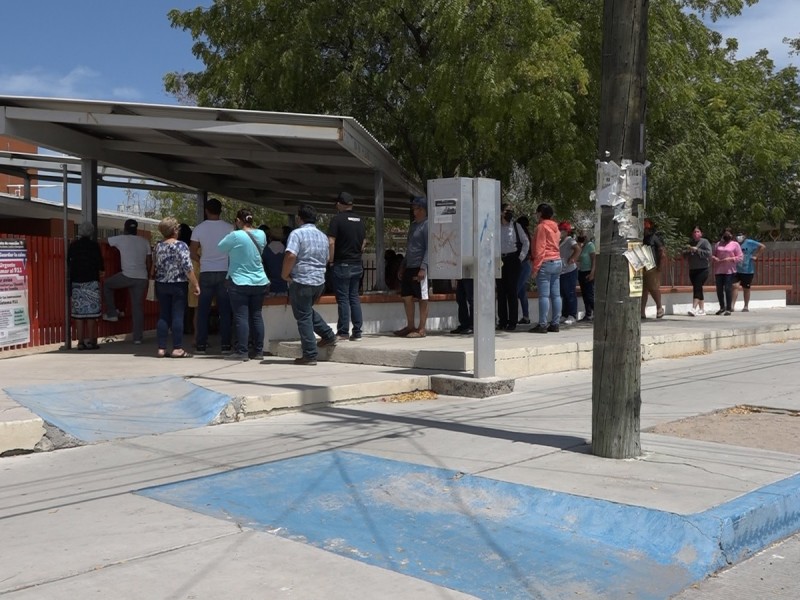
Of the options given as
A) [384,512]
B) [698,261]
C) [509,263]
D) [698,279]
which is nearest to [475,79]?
[509,263]

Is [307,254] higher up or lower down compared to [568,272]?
higher up

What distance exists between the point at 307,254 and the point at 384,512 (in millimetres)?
4995

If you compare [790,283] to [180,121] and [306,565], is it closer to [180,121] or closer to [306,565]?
[180,121]

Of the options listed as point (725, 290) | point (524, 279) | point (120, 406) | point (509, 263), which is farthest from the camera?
point (725, 290)

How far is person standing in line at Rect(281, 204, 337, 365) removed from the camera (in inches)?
387

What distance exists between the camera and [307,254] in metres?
9.91

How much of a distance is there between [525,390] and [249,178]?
809 cm

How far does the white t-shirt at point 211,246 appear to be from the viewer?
1068 cm

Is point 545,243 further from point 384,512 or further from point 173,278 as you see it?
point 384,512

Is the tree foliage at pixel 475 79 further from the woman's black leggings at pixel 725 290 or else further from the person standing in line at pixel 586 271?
the woman's black leggings at pixel 725 290

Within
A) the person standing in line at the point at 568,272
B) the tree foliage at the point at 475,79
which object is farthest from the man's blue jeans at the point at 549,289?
the tree foliage at the point at 475,79

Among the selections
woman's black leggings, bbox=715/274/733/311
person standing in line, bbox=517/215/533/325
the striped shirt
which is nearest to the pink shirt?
woman's black leggings, bbox=715/274/733/311

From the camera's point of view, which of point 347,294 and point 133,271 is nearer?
point 347,294

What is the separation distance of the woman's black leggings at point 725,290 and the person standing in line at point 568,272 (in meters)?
5.69
